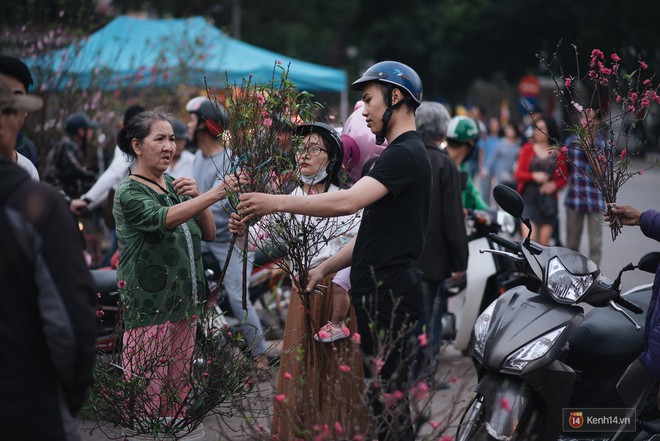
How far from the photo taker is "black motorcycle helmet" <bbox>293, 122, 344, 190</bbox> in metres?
5.08

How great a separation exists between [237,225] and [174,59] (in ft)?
43.1

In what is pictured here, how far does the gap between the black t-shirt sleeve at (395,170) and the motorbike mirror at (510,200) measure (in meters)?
0.63

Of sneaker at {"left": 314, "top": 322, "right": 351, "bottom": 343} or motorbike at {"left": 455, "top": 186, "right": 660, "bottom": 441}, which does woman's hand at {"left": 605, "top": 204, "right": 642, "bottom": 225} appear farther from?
sneaker at {"left": 314, "top": 322, "right": 351, "bottom": 343}

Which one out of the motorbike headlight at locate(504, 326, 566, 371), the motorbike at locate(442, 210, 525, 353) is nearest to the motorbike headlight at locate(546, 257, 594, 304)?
the motorbike headlight at locate(504, 326, 566, 371)

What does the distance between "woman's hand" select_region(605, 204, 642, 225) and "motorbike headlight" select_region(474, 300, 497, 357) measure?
77cm

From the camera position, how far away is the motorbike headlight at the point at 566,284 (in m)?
4.65

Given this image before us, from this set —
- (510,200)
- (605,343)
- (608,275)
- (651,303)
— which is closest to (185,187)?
(510,200)

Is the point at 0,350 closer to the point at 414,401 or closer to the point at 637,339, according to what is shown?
the point at 414,401

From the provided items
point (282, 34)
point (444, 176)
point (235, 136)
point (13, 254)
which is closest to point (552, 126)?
point (444, 176)

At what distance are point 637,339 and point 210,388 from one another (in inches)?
86.4

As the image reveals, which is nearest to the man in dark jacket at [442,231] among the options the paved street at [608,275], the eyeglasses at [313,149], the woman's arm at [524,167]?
the paved street at [608,275]

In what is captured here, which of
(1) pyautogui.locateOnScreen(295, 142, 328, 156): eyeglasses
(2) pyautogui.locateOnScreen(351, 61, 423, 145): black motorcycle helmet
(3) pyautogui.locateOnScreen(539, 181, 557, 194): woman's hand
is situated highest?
(2) pyautogui.locateOnScreen(351, 61, 423, 145): black motorcycle helmet

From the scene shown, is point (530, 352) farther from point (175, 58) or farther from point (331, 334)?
point (175, 58)

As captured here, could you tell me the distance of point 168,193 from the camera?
5117 mm
